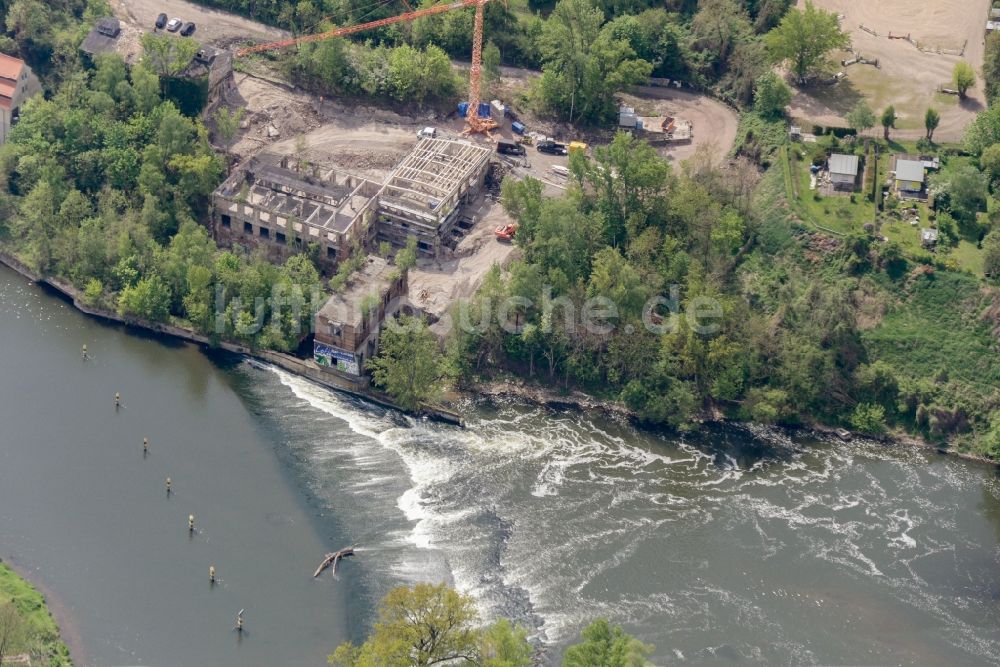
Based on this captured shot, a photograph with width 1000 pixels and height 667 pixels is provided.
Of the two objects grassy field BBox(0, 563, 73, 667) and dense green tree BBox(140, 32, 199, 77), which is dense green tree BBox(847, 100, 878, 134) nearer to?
dense green tree BBox(140, 32, 199, 77)

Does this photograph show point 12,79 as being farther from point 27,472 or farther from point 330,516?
point 330,516

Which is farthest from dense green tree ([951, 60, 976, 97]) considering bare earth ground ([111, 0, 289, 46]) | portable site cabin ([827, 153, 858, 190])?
bare earth ground ([111, 0, 289, 46])

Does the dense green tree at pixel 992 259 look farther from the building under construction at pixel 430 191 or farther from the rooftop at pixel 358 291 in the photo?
the rooftop at pixel 358 291

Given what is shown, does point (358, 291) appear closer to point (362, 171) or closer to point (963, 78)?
point (362, 171)

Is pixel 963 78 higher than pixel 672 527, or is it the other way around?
pixel 963 78

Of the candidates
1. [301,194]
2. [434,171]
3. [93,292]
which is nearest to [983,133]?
[434,171]

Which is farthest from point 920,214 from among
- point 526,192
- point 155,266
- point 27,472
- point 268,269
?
point 27,472

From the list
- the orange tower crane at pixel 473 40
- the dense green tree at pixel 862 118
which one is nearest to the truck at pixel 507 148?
the orange tower crane at pixel 473 40
